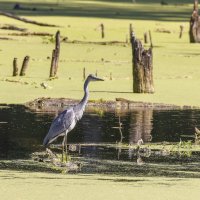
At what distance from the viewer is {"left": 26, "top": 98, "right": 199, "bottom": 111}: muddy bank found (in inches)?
666

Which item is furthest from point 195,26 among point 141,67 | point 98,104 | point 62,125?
point 62,125

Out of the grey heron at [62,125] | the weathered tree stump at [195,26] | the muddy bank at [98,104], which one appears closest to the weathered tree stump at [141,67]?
the muddy bank at [98,104]

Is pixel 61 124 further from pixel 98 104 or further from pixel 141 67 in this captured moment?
pixel 141 67

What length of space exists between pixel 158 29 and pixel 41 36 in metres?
6.15

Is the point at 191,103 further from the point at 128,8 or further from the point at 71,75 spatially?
the point at 128,8

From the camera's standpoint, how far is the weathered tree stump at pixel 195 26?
102 ft

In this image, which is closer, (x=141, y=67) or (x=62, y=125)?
(x=62, y=125)

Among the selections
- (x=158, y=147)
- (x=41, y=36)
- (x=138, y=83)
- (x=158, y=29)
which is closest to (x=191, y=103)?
(x=138, y=83)

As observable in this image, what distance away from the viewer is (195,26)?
104 feet

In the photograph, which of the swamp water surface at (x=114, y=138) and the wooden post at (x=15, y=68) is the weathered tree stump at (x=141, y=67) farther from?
the wooden post at (x=15, y=68)

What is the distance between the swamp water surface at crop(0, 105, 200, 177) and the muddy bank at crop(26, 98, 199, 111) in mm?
232

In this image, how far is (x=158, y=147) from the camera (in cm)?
1341

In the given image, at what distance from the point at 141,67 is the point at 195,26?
42.2 feet

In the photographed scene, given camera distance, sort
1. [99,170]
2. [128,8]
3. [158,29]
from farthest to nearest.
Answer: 1. [128,8]
2. [158,29]
3. [99,170]
